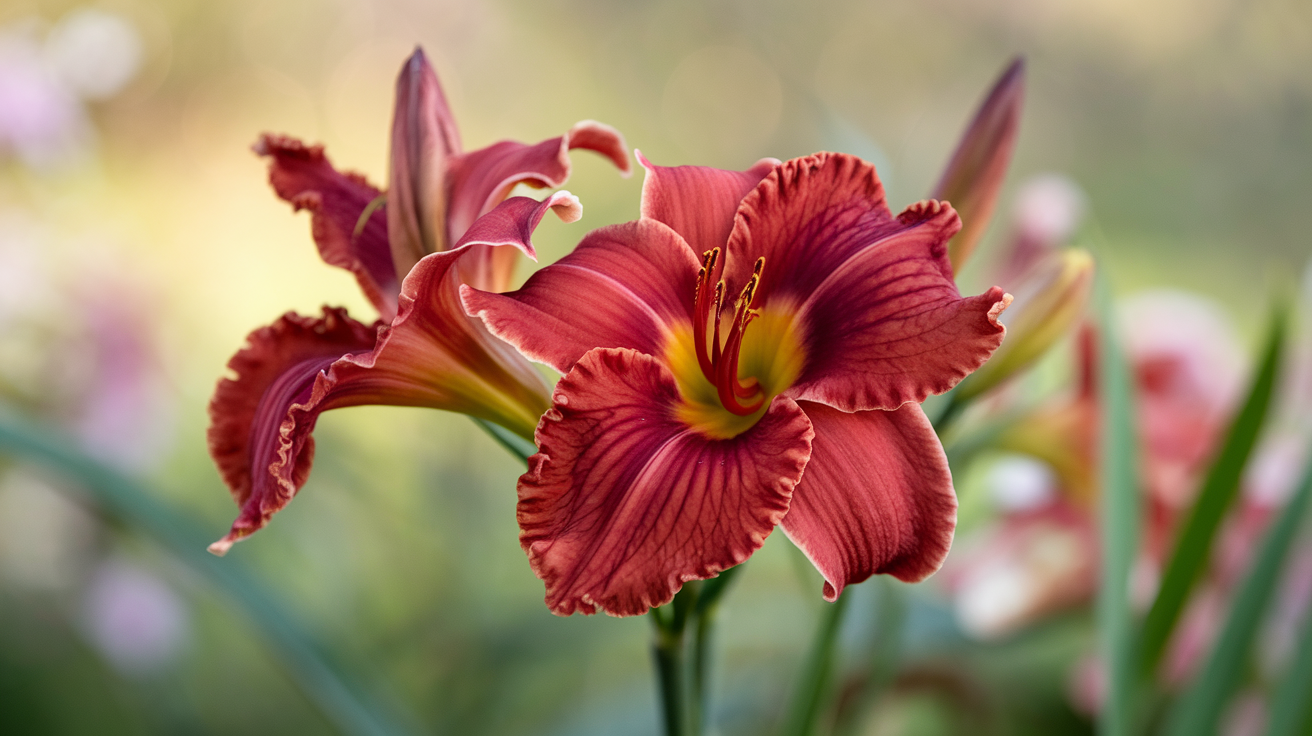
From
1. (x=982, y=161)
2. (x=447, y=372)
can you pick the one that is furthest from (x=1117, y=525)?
(x=447, y=372)

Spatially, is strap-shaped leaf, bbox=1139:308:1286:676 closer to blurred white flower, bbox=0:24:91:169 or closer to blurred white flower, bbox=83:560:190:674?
blurred white flower, bbox=83:560:190:674

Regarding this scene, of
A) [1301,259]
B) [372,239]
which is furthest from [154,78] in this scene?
[1301,259]

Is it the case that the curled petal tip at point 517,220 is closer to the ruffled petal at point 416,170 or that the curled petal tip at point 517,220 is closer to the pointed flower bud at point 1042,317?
the ruffled petal at point 416,170

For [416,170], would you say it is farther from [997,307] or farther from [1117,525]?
[1117,525]

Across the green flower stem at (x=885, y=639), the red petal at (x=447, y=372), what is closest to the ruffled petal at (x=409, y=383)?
the red petal at (x=447, y=372)

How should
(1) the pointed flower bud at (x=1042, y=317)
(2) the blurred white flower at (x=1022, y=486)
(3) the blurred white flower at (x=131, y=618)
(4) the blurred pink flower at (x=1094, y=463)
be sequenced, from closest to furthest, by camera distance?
(1) the pointed flower bud at (x=1042, y=317) → (4) the blurred pink flower at (x=1094, y=463) → (2) the blurred white flower at (x=1022, y=486) → (3) the blurred white flower at (x=131, y=618)

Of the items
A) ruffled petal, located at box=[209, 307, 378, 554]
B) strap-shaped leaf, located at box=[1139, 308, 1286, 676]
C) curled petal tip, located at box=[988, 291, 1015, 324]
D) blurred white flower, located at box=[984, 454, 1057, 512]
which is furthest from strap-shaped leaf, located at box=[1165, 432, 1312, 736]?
ruffled petal, located at box=[209, 307, 378, 554]
